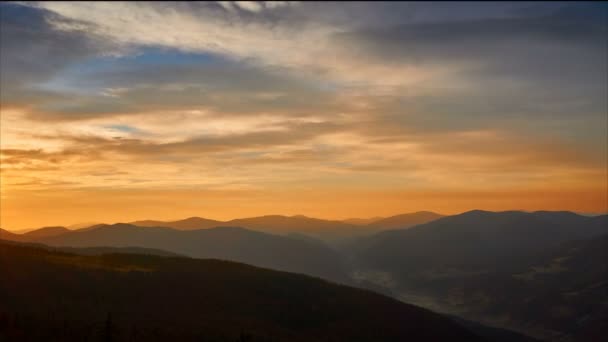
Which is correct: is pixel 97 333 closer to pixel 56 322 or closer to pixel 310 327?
pixel 56 322

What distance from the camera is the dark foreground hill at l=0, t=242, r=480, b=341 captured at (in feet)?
262

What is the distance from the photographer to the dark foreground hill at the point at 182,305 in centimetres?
7981

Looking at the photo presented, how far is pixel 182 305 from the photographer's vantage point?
116250 millimetres

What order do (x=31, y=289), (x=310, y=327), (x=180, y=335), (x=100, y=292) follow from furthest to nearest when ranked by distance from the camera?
1. (x=310, y=327)
2. (x=100, y=292)
3. (x=31, y=289)
4. (x=180, y=335)

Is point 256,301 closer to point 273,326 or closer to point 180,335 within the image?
point 273,326

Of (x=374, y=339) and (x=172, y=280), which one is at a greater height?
(x=172, y=280)

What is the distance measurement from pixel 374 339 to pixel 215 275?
47.1 m

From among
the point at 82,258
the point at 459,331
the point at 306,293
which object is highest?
the point at 82,258

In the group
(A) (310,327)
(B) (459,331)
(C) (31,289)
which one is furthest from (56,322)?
(B) (459,331)

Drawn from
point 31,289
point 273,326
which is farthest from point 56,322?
point 273,326

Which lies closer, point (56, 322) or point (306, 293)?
point (56, 322)

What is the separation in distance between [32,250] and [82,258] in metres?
11.8

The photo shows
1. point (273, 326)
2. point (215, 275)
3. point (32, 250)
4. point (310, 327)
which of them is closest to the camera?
point (273, 326)

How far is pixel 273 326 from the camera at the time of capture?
116 meters
